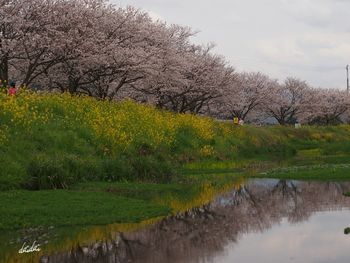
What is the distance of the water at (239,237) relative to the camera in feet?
41.6

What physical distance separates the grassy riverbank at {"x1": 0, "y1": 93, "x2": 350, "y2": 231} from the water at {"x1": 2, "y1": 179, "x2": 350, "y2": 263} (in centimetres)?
166

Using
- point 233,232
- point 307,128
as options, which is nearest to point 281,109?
point 307,128

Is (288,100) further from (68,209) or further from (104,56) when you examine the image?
(68,209)

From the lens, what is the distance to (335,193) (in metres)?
23.2

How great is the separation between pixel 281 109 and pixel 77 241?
81.6 metres

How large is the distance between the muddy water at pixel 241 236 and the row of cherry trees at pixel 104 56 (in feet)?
67.5

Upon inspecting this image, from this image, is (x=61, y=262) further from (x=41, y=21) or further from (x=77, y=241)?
(x=41, y=21)

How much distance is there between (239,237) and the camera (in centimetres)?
1498

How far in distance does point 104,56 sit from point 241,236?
26308mm

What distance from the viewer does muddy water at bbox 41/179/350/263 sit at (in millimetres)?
12703

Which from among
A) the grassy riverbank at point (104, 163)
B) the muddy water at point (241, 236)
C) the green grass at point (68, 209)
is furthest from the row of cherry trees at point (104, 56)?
the muddy water at point (241, 236)

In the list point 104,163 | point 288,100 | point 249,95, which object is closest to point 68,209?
point 104,163
